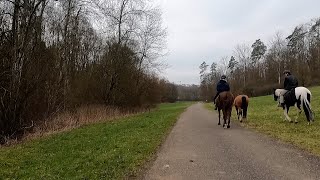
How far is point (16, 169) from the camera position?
8.79 meters

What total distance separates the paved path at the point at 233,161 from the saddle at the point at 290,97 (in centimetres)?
498

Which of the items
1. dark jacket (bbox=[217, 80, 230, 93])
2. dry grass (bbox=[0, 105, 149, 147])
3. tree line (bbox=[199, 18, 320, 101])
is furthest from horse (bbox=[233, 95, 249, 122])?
tree line (bbox=[199, 18, 320, 101])

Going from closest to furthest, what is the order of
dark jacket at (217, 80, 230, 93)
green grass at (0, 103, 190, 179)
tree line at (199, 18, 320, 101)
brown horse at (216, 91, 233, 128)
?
green grass at (0, 103, 190, 179) < brown horse at (216, 91, 233, 128) < dark jacket at (217, 80, 230, 93) < tree line at (199, 18, 320, 101)

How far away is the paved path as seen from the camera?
7133 millimetres

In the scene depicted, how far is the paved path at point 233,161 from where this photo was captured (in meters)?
7.13

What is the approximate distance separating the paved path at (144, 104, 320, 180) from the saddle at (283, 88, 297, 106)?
16.3 feet

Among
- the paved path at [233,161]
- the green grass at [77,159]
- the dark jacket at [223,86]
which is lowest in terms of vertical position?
the green grass at [77,159]

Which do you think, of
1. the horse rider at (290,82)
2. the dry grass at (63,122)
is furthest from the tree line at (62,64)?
the horse rider at (290,82)

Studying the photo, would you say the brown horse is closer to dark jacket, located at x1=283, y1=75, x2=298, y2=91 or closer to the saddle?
the saddle

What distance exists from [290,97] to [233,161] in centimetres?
915

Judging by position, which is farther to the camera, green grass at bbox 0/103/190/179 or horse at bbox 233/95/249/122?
horse at bbox 233/95/249/122

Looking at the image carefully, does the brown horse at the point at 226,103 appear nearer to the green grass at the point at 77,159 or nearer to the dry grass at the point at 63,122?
the green grass at the point at 77,159

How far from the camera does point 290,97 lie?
16.3 meters

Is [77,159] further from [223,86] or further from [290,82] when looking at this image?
[290,82]
